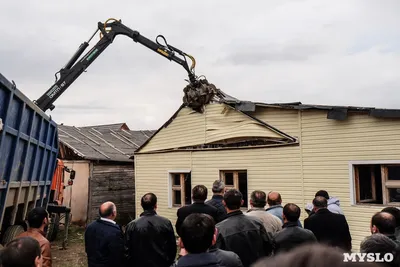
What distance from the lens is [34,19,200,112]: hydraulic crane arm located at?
38.5 feet

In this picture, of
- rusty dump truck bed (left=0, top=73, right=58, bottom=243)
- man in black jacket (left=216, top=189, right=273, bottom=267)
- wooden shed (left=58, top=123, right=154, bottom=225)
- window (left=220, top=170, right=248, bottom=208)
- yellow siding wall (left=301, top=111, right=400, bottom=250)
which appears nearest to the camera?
man in black jacket (left=216, top=189, right=273, bottom=267)

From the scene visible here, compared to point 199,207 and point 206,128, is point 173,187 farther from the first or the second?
point 199,207

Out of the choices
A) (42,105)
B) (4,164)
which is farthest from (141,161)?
(4,164)

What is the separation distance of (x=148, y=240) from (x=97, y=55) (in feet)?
29.4

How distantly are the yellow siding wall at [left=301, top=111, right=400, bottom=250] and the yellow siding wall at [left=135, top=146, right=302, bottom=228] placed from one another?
46 cm

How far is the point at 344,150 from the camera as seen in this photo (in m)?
9.52

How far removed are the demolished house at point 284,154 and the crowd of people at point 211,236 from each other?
14.6 feet

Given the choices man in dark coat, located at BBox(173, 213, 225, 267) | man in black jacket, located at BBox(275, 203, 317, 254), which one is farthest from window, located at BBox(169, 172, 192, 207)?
man in dark coat, located at BBox(173, 213, 225, 267)

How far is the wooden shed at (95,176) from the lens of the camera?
16.2 meters

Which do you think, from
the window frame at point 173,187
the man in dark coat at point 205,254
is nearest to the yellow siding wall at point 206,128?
the window frame at point 173,187

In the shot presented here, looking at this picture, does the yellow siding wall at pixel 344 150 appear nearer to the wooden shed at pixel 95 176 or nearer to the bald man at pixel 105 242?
the bald man at pixel 105 242

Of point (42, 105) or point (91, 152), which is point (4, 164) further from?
point (91, 152)

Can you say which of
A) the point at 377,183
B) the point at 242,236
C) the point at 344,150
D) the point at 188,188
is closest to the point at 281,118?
the point at 344,150

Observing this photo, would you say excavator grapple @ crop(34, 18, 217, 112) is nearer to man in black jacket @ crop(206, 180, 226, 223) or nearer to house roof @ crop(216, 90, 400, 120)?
house roof @ crop(216, 90, 400, 120)
